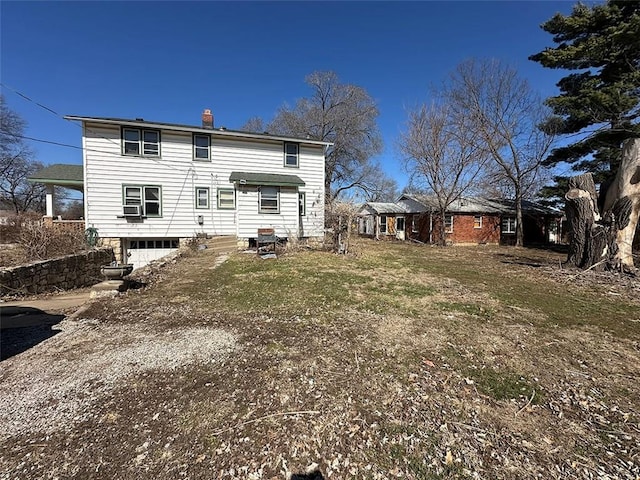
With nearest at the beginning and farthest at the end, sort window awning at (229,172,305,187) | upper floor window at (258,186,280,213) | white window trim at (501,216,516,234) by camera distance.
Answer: window awning at (229,172,305,187), upper floor window at (258,186,280,213), white window trim at (501,216,516,234)

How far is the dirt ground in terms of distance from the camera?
2143mm

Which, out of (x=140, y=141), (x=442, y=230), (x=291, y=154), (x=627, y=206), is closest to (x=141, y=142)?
(x=140, y=141)

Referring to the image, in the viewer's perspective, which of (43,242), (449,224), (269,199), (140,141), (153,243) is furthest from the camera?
(449,224)

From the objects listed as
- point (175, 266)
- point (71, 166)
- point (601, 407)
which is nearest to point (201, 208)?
point (175, 266)

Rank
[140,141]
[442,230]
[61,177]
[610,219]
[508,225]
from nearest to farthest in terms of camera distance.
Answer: [610,219], [140,141], [61,177], [442,230], [508,225]

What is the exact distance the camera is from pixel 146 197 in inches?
549

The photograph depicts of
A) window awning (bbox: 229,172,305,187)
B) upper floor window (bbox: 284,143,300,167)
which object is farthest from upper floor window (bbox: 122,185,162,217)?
upper floor window (bbox: 284,143,300,167)

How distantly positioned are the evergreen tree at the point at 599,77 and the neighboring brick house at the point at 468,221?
791 cm

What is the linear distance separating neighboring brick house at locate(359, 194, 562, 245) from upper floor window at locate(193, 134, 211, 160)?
15942mm

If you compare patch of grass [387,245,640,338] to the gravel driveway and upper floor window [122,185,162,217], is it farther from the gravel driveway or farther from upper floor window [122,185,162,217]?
upper floor window [122,185,162,217]

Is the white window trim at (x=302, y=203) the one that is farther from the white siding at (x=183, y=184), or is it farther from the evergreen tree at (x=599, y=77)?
the evergreen tree at (x=599, y=77)

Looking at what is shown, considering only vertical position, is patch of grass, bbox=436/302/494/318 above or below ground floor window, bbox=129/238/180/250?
below

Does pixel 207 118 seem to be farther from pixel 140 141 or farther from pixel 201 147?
pixel 140 141

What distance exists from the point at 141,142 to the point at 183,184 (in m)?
2.57
